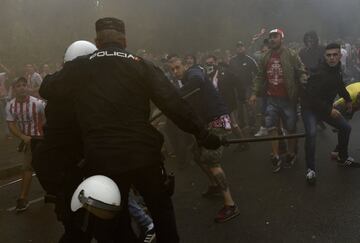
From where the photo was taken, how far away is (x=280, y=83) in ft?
19.2

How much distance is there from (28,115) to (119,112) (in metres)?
3.07

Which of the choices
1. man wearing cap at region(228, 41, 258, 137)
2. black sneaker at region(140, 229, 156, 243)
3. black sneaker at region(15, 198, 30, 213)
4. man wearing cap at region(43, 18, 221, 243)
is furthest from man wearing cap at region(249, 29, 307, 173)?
man wearing cap at region(43, 18, 221, 243)

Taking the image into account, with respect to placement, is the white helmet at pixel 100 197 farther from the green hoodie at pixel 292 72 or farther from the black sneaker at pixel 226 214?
the green hoodie at pixel 292 72

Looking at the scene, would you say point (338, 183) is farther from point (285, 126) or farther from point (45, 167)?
point (45, 167)

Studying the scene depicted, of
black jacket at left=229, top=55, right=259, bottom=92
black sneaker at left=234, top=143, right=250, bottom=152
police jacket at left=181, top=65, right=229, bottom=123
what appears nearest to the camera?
police jacket at left=181, top=65, right=229, bottom=123

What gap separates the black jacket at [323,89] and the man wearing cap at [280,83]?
1.64ft

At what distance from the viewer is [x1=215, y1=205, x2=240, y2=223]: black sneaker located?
430cm

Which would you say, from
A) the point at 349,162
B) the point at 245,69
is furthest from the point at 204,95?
the point at 245,69

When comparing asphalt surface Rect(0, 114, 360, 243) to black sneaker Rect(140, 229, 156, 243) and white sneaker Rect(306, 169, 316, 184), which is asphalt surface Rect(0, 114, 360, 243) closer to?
white sneaker Rect(306, 169, 316, 184)

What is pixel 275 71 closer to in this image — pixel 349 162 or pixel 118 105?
pixel 349 162

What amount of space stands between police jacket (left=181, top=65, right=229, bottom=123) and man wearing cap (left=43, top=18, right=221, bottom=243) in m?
1.74

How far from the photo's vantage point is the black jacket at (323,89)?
5.15m

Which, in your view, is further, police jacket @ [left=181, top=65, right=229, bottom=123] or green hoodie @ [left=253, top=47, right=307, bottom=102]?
green hoodie @ [left=253, top=47, right=307, bottom=102]

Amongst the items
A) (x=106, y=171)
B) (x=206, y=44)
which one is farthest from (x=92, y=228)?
(x=206, y=44)
